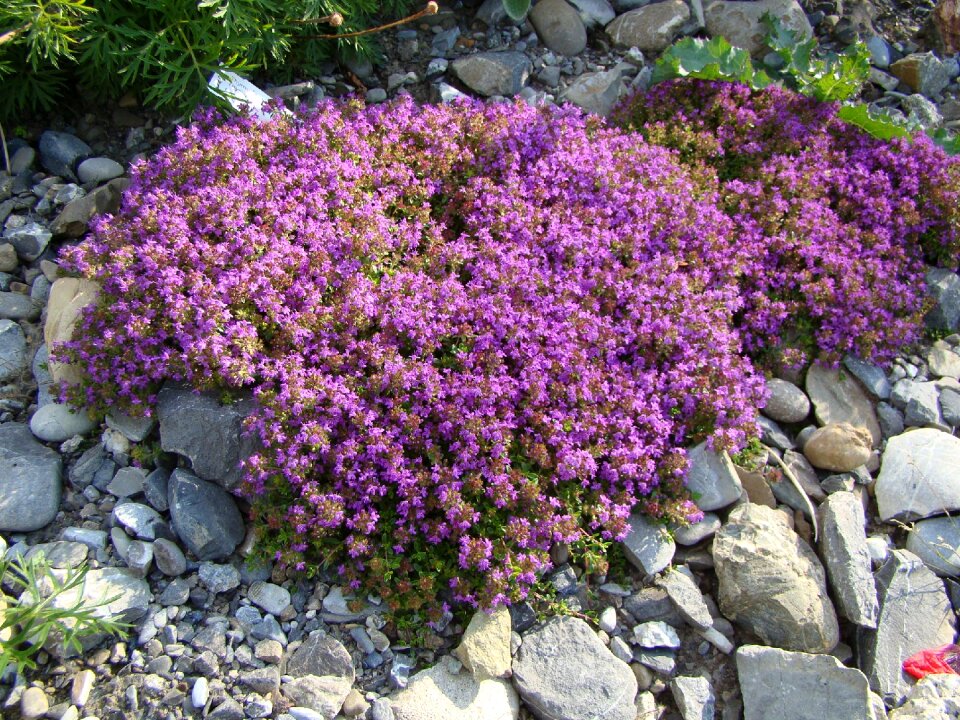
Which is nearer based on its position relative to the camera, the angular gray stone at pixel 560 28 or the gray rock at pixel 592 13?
the angular gray stone at pixel 560 28

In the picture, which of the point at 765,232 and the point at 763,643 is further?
the point at 765,232

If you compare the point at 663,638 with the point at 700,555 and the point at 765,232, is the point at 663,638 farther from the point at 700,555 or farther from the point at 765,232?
the point at 765,232

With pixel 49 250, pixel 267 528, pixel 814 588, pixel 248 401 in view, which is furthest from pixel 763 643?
pixel 49 250

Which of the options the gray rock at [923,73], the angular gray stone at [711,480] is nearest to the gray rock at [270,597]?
the angular gray stone at [711,480]

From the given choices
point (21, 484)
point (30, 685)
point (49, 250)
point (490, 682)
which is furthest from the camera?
point (49, 250)

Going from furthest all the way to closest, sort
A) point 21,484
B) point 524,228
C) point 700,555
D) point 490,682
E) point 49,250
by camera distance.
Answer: point 49,250 → point 524,228 → point 700,555 → point 21,484 → point 490,682

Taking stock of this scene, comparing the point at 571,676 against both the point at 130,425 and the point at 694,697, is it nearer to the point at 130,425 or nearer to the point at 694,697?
the point at 694,697

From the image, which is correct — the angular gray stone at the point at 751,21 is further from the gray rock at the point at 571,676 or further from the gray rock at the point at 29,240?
the gray rock at the point at 29,240
